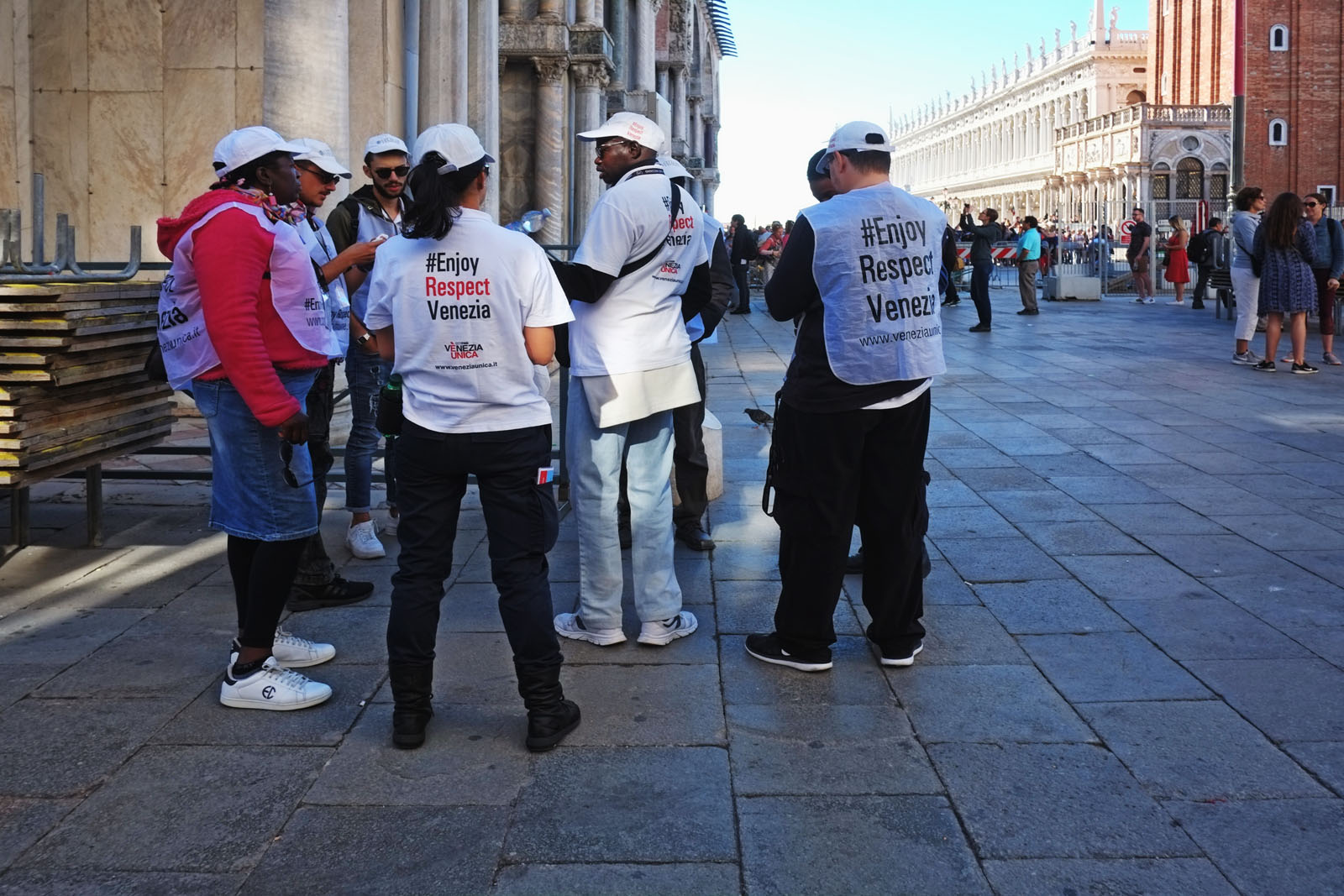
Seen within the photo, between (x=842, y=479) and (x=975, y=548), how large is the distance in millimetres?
2120

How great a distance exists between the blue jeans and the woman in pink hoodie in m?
1.84

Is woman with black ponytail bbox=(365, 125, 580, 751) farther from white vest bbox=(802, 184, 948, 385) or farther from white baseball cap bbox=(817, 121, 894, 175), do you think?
white baseball cap bbox=(817, 121, 894, 175)

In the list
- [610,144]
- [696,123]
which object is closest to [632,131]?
[610,144]

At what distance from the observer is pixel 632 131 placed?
4.76 m

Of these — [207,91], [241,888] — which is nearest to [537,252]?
[241,888]

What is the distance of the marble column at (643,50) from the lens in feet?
88.9

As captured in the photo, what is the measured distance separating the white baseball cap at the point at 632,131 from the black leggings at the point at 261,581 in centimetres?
170

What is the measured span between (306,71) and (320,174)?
417 centimetres

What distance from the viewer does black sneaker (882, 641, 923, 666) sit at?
4668mm

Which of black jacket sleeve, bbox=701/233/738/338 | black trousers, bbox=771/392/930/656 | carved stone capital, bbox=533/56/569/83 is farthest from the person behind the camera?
carved stone capital, bbox=533/56/569/83

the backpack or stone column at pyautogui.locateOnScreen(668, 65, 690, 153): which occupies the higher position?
stone column at pyautogui.locateOnScreen(668, 65, 690, 153)

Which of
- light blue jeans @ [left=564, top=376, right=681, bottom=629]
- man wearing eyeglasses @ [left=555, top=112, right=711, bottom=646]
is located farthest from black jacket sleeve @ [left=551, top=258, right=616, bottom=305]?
light blue jeans @ [left=564, top=376, right=681, bottom=629]

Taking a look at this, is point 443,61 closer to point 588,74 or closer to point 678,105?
point 588,74

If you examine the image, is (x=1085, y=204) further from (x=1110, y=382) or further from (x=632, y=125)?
(x=632, y=125)
